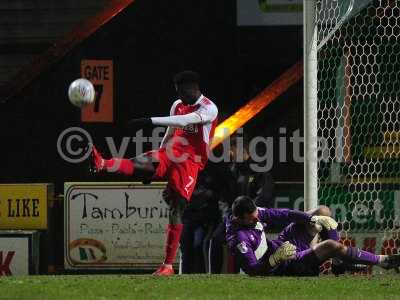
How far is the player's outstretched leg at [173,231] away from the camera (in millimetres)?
10938

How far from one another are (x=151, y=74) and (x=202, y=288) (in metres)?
5.23

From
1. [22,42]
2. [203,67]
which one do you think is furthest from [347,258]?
[22,42]

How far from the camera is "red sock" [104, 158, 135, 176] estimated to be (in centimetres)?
1124

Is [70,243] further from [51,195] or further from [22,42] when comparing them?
[22,42]

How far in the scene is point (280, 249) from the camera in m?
9.58

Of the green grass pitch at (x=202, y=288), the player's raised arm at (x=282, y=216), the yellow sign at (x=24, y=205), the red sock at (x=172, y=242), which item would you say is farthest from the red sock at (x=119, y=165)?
the player's raised arm at (x=282, y=216)

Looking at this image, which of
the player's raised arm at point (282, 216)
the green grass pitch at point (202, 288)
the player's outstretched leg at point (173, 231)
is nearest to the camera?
the green grass pitch at point (202, 288)

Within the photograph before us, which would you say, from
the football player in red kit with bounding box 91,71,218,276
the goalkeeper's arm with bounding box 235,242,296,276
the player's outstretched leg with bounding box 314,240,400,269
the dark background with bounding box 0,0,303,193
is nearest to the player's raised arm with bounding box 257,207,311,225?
the goalkeeper's arm with bounding box 235,242,296,276

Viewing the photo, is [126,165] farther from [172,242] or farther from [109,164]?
[172,242]

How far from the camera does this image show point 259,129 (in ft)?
43.0

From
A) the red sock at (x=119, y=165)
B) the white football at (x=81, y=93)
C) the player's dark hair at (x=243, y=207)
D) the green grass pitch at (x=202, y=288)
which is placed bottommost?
the green grass pitch at (x=202, y=288)

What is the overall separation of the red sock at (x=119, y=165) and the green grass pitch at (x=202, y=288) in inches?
73.3

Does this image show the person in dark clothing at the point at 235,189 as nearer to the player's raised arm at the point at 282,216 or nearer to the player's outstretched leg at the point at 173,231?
the player's outstretched leg at the point at 173,231

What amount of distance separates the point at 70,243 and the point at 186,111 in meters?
2.38
